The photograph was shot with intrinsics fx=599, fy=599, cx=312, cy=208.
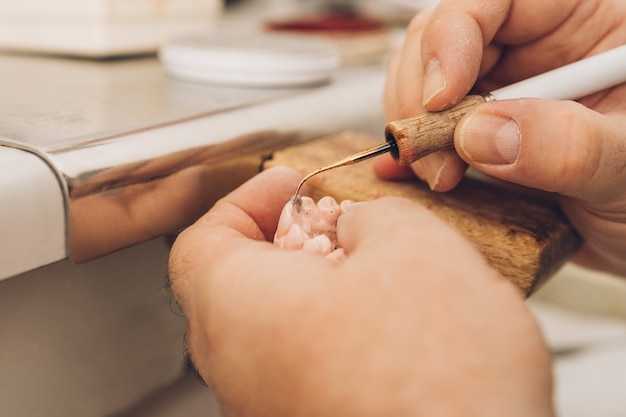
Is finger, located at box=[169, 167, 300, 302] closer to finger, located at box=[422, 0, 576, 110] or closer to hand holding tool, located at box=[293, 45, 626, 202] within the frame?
hand holding tool, located at box=[293, 45, 626, 202]

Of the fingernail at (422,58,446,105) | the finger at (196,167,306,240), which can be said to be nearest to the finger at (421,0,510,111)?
the fingernail at (422,58,446,105)

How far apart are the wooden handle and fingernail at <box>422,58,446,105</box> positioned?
0.02 m

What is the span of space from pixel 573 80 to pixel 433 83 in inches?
4.2

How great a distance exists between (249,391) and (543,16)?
426mm

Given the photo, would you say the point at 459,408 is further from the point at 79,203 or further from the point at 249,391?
the point at 79,203

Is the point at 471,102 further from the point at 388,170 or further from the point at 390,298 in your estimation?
the point at 390,298

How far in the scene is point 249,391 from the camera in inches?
11.5

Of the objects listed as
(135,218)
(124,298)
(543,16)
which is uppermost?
(543,16)

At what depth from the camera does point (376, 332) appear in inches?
10.4

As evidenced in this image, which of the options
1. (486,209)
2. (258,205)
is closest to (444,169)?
(486,209)

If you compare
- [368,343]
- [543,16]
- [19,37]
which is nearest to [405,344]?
[368,343]

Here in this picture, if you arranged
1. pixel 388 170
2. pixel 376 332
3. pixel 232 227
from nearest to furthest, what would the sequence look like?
pixel 376 332 → pixel 232 227 → pixel 388 170

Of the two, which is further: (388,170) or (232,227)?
(388,170)

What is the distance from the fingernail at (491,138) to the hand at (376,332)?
10 cm
